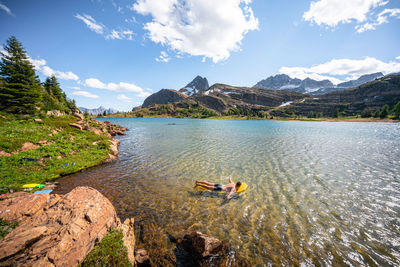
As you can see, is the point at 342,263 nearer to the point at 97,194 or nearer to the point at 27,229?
the point at 97,194

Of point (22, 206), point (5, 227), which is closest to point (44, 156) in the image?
point (22, 206)

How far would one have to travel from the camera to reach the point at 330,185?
47.8 ft

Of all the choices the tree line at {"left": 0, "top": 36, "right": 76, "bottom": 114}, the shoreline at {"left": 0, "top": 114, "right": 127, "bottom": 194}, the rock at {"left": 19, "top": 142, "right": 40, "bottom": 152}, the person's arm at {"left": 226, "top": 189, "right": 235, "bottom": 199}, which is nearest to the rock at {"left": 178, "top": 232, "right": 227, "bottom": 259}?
the person's arm at {"left": 226, "top": 189, "right": 235, "bottom": 199}

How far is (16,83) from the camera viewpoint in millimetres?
32219

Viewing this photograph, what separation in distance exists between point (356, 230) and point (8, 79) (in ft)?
203

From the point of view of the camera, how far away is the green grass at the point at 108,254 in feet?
18.1

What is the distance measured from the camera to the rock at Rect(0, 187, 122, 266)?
488 cm

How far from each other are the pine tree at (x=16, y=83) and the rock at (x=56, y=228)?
39775mm

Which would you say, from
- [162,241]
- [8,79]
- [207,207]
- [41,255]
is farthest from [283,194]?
[8,79]

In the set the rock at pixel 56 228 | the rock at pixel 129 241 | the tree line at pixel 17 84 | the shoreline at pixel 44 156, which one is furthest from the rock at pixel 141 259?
the tree line at pixel 17 84

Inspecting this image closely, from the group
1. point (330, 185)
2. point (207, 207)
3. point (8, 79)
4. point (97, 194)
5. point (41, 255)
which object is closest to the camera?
point (41, 255)

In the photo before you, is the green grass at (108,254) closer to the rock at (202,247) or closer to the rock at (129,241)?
the rock at (129,241)

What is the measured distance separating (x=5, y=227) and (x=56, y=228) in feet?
6.43

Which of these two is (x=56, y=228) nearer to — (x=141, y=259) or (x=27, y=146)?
(x=141, y=259)
